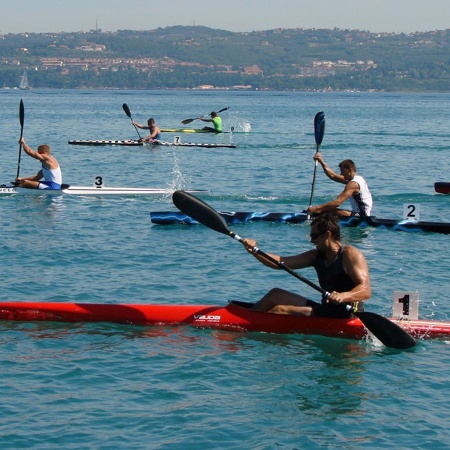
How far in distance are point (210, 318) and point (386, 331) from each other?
85.6 inches

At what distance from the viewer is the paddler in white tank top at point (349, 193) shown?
18.8m

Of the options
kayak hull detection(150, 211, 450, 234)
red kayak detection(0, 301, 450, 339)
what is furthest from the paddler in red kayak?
kayak hull detection(150, 211, 450, 234)

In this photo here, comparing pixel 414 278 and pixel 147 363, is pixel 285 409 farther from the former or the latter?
pixel 414 278

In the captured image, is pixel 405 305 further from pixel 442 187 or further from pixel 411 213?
pixel 442 187

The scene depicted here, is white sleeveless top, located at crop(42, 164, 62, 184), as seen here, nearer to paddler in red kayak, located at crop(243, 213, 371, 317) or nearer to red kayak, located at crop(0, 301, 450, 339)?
red kayak, located at crop(0, 301, 450, 339)

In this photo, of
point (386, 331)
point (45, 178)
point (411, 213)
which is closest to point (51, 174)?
point (45, 178)

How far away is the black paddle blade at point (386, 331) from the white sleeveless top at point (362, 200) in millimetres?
8004

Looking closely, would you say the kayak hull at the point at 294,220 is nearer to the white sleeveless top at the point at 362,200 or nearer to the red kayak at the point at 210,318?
the white sleeveless top at the point at 362,200

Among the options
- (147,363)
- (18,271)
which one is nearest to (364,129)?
(18,271)

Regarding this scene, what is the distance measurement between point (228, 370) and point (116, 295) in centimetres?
401

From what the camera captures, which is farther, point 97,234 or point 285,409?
point 97,234

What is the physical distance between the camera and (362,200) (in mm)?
19359

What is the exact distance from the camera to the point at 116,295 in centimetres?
1438

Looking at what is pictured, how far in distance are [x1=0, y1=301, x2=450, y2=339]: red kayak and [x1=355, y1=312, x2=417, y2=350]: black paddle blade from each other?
275 millimetres
